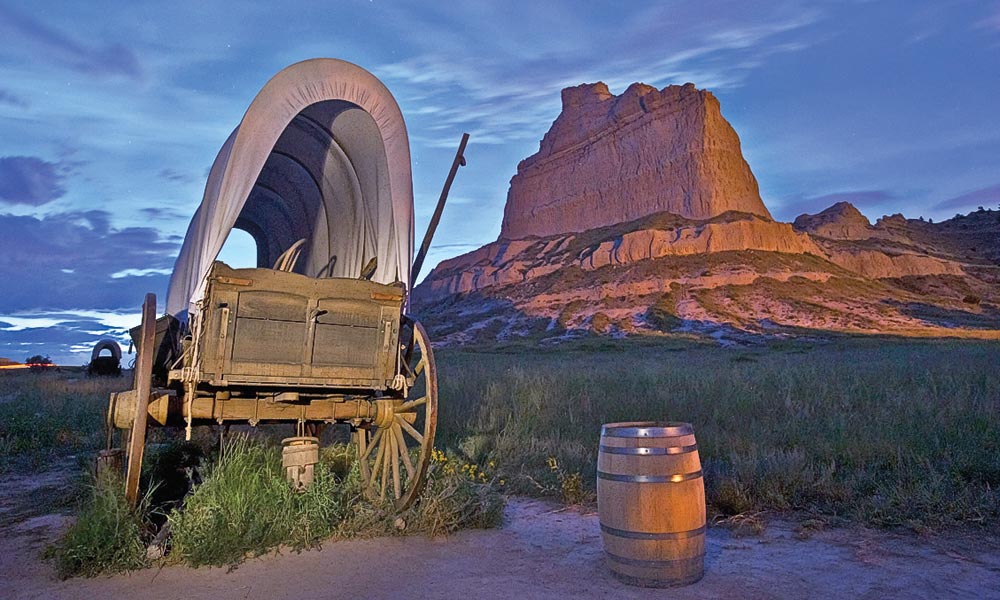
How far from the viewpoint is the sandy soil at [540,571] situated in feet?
10.7

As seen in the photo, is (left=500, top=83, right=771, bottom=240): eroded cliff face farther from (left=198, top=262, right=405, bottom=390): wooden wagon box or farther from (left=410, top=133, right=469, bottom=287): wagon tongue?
(left=198, top=262, right=405, bottom=390): wooden wagon box

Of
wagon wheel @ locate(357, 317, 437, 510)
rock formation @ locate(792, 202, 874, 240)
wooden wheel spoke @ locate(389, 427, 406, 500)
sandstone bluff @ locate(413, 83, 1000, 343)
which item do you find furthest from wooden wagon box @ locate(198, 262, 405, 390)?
rock formation @ locate(792, 202, 874, 240)

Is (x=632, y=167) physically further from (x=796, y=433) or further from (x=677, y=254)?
(x=796, y=433)

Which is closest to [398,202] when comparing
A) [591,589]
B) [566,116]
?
[591,589]

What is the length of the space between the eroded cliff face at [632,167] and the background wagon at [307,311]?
7021 centimetres

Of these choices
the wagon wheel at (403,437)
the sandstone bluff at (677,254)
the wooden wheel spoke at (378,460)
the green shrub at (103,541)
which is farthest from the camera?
the sandstone bluff at (677,254)

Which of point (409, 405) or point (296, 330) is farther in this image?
point (409, 405)

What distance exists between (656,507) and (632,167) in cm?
8291

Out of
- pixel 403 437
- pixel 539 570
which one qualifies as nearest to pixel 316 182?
→ pixel 403 437

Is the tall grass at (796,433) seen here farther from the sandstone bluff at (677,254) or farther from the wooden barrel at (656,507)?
the sandstone bluff at (677,254)

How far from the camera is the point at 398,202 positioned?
5148 millimetres

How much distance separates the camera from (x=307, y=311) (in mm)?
4082

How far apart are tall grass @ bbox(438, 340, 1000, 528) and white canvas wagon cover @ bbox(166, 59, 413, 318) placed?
7.57 ft

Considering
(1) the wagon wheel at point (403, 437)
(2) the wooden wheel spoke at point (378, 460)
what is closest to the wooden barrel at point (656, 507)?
(1) the wagon wheel at point (403, 437)
